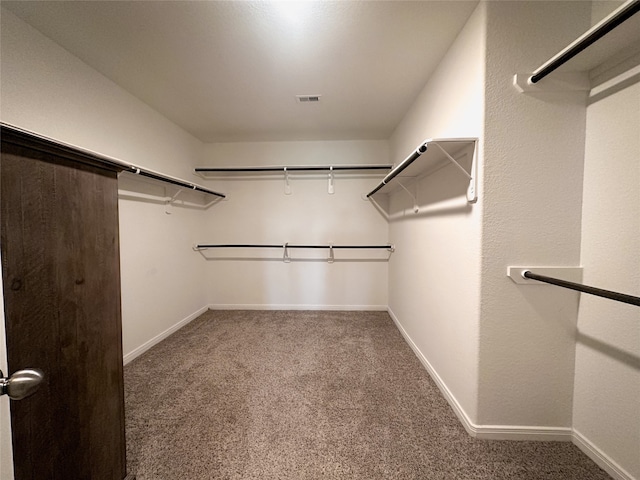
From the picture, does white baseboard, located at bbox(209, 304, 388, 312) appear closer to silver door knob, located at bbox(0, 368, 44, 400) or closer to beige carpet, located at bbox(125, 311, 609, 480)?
beige carpet, located at bbox(125, 311, 609, 480)

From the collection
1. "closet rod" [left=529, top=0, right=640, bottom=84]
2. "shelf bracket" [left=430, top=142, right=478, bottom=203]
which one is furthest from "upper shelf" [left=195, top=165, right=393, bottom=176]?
"closet rod" [left=529, top=0, right=640, bottom=84]

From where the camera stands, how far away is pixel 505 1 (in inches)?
43.3

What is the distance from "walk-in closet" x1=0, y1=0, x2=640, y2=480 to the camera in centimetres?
79

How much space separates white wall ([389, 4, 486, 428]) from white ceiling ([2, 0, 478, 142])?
0.20 m

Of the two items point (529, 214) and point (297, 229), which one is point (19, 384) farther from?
point (297, 229)

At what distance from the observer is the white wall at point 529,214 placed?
1.11 meters

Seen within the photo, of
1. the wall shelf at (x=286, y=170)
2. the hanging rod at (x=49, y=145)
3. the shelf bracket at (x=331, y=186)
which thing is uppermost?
the wall shelf at (x=286, y=170)

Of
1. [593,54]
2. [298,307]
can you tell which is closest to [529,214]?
[593,54]

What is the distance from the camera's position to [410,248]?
222cm

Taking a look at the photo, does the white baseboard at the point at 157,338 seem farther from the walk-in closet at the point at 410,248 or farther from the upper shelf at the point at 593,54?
the upper shelf at the point at 593,54

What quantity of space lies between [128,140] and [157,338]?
1894 mm

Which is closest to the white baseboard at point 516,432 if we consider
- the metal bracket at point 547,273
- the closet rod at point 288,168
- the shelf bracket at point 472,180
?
the metal bracket at point 547,273

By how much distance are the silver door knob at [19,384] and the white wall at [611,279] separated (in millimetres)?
2014

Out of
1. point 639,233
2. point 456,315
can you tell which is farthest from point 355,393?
point 639,233
